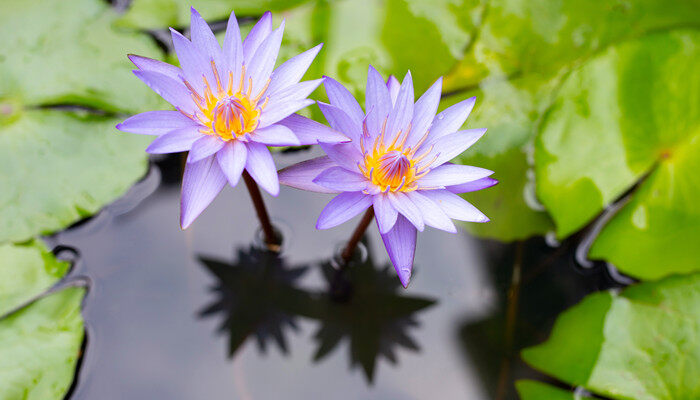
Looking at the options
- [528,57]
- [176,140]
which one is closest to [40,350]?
[176,140]

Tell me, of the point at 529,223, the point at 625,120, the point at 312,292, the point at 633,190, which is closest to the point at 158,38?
the point at 312,292

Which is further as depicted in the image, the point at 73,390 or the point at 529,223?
the point at 529,223

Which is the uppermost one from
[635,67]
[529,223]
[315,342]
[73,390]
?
[635,67]

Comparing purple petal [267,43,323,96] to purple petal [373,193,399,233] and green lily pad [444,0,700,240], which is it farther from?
green lily pad [444,0,700,240]

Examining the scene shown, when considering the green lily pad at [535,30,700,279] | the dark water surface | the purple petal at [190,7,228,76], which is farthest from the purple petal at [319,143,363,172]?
the green lily pad at [535,30,700,279]

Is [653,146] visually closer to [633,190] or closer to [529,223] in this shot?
[633,190]

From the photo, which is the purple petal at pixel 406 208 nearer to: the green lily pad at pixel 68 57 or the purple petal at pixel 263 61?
the purple petal at pixel 263 61
